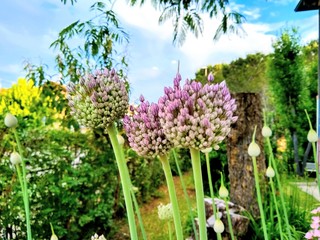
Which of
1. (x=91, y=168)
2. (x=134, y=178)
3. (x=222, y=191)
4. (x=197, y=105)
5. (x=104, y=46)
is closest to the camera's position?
(x=197, y=105)

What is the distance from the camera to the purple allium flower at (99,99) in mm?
614

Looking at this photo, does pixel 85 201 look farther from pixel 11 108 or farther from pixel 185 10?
pixel 185 10

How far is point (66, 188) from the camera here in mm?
2959

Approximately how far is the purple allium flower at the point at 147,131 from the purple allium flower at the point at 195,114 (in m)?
0.03

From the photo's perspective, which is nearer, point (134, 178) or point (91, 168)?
point (91, 168)

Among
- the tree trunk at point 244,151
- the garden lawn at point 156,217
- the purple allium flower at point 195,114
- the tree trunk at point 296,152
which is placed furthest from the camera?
the tree trunk at point 296,152

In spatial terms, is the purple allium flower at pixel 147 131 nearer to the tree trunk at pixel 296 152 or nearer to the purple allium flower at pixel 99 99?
the purple allium flower at pixel 99 99

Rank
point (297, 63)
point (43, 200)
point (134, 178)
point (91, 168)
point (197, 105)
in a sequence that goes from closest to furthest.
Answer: point (197, 105)
point (43, 200)
point (91, 168)
point (134, 178)
point (297, 63)

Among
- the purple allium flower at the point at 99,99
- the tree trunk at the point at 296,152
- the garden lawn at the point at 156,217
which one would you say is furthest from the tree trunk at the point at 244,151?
the tree trunk at the point at 296,152

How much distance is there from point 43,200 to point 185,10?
2657 mm

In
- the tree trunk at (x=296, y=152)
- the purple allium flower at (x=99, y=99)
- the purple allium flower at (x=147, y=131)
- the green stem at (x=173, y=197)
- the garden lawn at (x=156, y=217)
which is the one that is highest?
the purple allium flower at (x=99, y=99)

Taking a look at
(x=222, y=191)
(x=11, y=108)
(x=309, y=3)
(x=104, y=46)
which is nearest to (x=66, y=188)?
(x=11, y=108)

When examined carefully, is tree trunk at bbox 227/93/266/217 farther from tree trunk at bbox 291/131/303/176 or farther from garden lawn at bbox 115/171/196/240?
tree trunk at bbox 291/131/303/176

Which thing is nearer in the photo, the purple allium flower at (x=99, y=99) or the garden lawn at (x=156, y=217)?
the purple allium flower at (x=99, y=99)
